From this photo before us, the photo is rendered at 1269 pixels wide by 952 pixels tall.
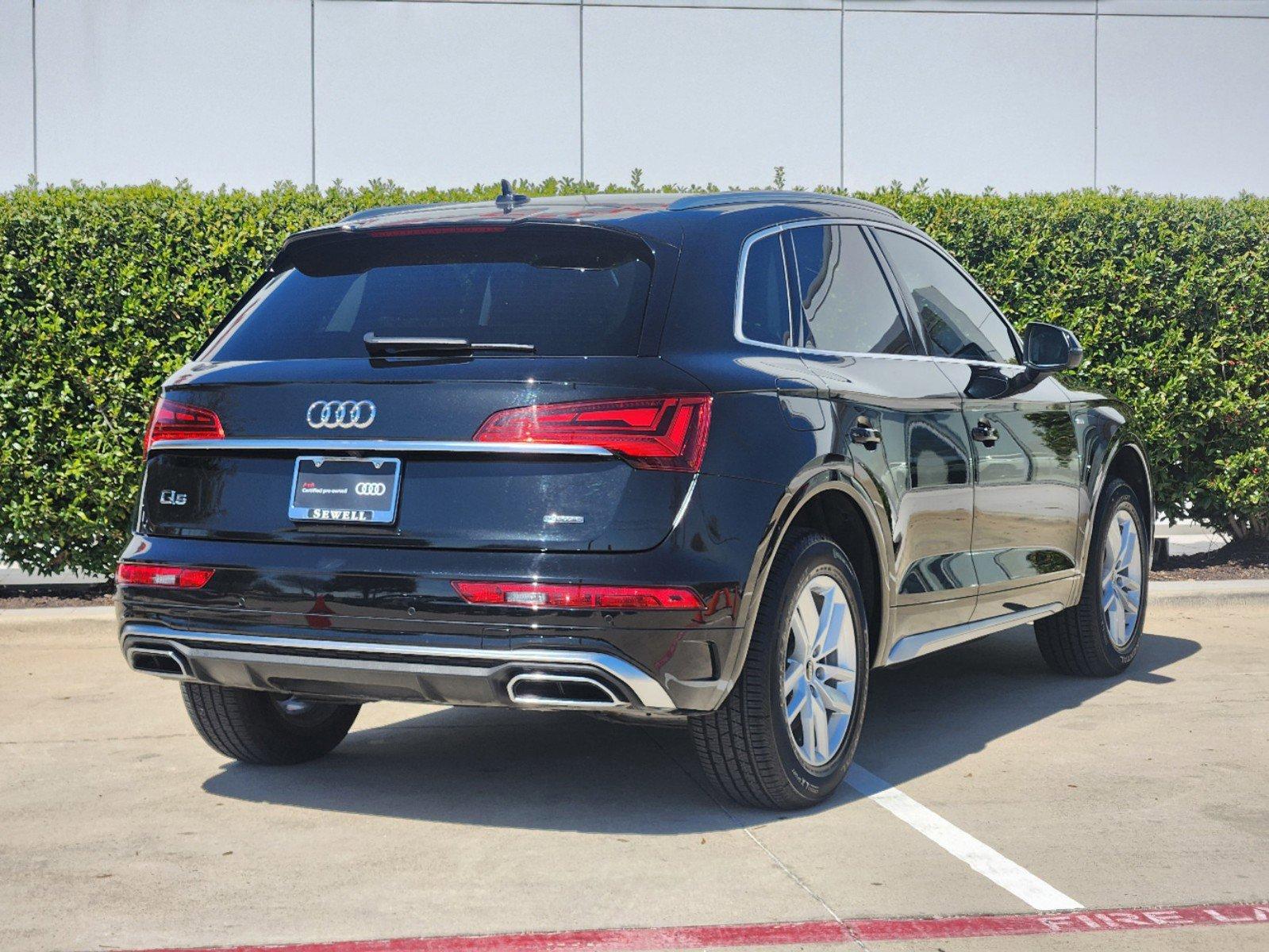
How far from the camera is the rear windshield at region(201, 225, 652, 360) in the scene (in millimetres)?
4559

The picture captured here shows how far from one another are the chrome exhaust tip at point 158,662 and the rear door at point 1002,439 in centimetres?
282

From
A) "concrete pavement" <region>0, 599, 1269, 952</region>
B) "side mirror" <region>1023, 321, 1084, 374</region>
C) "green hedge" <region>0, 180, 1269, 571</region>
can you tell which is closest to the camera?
"concrete pavement" <region>0, 599, 1269, 952</region>

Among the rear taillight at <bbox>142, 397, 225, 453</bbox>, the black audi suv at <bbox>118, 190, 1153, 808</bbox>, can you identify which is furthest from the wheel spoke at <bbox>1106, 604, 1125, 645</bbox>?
the rear taillight at <bbox>142, 397, 225, 453</bbox>

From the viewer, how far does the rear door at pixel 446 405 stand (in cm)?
429

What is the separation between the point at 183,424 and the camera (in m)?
4.79

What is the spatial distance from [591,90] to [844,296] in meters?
8.47

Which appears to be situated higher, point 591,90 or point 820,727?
Result: point 591,90

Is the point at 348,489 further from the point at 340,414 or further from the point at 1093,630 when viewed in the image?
the point at 1093,630

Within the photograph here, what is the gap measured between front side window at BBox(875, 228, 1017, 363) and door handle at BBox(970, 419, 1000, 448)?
0.30 m

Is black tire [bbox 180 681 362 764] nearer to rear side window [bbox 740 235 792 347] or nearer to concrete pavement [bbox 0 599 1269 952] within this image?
concrete pavement [bbox 0 599 1269 952]

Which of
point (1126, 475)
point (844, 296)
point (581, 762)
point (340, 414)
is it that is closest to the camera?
point (340, 414)

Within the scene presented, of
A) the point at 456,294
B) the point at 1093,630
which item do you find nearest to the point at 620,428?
the point at 456,294

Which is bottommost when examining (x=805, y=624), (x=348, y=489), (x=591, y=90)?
(x=805, y=624)

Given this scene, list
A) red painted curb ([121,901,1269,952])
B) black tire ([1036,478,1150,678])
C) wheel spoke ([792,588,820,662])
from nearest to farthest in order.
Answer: red painted curb ([121,901,1269,952]) → wheel spoke ([792,588,820,662]) → black tire ([1036,478,1150,678])
